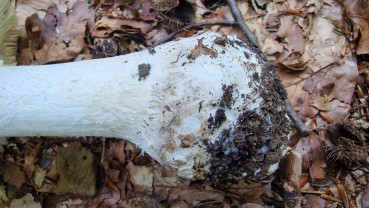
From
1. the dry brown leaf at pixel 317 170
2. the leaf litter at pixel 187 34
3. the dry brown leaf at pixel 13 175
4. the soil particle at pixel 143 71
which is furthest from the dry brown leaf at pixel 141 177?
the dry brown leaf at pixel 317 170

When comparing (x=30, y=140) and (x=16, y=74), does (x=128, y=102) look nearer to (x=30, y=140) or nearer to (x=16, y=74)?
(x=16, y=74)

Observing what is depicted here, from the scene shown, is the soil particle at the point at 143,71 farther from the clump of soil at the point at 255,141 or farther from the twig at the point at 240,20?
the twig at the point at 240,20

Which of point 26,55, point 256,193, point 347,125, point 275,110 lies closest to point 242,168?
point 275,110

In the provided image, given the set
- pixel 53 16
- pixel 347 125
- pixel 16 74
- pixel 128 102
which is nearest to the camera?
pixel 128 102

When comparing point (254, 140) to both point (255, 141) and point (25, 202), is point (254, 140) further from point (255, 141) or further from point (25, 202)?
point (25, 202)

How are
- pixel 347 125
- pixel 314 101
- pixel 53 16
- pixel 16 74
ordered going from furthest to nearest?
pixel 53 16
pixel 314 101
pixel 347 125
pixel 16 74

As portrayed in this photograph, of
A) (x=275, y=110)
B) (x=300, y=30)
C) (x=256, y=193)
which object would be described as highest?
(x=300, y=30)

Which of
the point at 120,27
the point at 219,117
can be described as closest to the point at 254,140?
the point at 219,117

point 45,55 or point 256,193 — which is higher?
point 45,55
